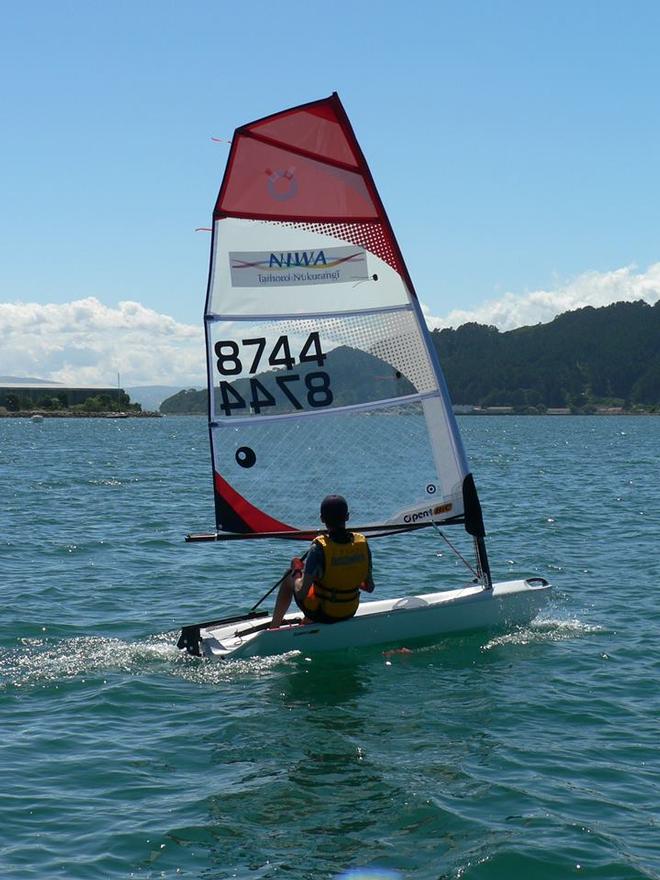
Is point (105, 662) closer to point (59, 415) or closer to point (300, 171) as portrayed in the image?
point (300, 171)

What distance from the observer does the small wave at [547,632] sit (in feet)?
37.8

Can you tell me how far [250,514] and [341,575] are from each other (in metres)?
1.59

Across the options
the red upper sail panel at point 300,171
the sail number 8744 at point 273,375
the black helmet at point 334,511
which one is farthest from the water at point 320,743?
the red upper sail panel at point 300,171

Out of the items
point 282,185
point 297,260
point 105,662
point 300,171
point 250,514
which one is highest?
point 300,171

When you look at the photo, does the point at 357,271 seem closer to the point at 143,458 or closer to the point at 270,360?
the point at 270,360

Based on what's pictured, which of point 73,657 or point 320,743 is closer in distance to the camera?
point 320,743

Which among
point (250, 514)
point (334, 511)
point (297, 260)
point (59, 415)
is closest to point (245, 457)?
point (250, 514)

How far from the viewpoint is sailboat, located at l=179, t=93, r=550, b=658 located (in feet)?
36.0

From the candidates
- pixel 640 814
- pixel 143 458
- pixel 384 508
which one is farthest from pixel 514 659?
pixel 143 458

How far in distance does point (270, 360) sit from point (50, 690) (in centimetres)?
399

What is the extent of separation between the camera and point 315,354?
11.3 m

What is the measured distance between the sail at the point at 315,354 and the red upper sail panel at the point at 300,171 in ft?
0.04

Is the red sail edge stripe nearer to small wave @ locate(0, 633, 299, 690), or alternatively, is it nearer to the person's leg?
the person's leg

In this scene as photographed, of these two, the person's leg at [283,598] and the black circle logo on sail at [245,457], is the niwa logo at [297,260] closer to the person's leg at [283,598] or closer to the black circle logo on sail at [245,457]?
the black circle logo on sail at [245,457]
